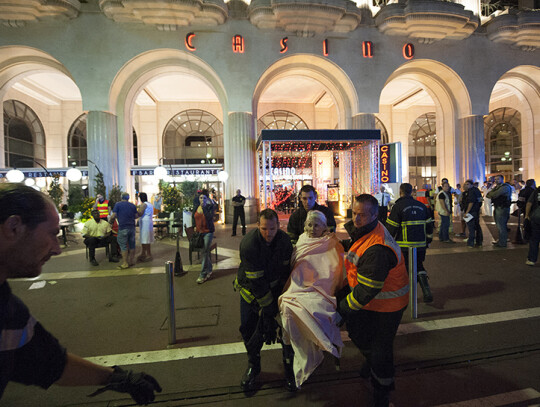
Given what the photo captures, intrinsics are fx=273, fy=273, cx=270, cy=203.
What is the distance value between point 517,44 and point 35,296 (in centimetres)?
2510

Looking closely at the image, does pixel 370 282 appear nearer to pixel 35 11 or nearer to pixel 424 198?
pixel 424 198

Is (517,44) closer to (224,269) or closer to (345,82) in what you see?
(345,82)

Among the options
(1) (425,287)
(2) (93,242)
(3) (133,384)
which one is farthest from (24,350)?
(2) (93,242)

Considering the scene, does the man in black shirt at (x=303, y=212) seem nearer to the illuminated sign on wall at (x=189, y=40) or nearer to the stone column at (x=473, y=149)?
the illuminated sign on wall at (x=189, y=40)

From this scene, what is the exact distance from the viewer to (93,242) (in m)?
7.83

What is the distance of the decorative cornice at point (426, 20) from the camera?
1412 cm

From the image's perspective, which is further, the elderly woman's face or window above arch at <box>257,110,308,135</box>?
window above arch at <box>257,110,308,135</box>

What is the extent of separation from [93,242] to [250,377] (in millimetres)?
7017

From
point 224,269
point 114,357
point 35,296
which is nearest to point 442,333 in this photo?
point 114,357

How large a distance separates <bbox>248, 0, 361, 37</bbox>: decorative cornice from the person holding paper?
418 inches

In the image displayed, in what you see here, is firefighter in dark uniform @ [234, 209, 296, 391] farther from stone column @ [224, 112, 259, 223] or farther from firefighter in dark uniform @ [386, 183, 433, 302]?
stone column @ [224, 112, 259, 223]

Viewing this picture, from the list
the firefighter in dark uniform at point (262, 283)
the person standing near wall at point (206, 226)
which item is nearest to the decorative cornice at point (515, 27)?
the person standing near wall at point (206, 226)

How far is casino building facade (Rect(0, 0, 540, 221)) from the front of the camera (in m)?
13.5

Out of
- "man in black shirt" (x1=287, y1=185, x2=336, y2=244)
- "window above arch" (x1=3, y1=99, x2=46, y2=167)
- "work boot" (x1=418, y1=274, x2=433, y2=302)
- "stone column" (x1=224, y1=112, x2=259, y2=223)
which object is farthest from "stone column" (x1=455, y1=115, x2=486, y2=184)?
"window above arch" (x1=3, y1=99, x2=46, y2=167)
